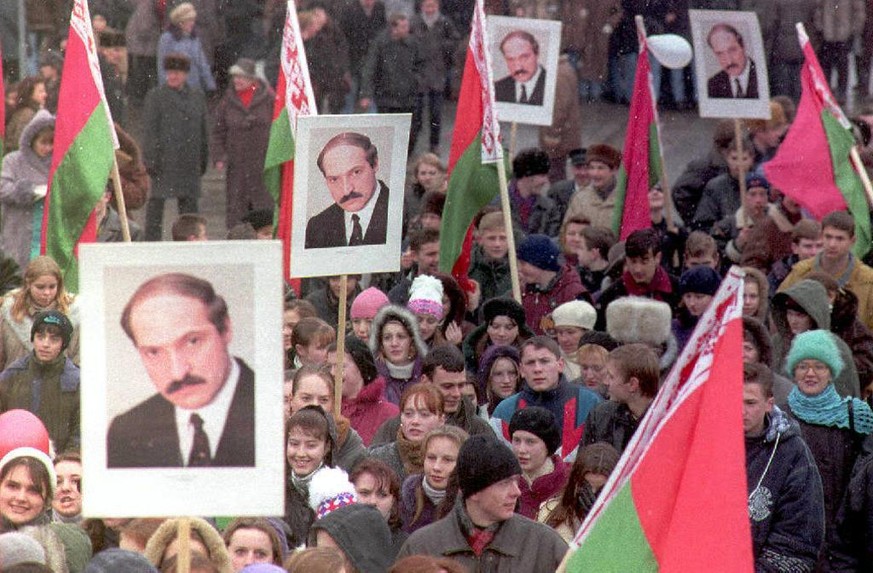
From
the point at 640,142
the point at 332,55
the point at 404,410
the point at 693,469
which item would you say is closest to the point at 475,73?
the point at 640,142

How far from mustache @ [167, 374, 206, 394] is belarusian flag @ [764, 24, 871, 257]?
7.35 meters

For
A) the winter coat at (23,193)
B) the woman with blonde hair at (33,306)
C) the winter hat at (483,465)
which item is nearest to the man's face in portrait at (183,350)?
the winter hat at (483,465)

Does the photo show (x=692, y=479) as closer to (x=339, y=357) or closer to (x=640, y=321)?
(x=339, y=357)

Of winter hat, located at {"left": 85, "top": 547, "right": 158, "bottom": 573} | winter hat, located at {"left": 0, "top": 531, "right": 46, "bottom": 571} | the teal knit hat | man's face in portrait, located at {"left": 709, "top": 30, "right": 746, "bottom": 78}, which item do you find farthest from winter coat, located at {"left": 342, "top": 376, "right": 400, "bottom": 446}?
man's face in portrait, located at {"left": 709, "top": 30, "right": 746, "bottom": 78}

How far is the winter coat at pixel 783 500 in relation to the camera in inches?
309

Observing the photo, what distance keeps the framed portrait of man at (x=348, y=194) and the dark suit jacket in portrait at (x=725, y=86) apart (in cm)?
563

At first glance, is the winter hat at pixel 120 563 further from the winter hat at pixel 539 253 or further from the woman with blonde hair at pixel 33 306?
the winter hat at pixel 539 253

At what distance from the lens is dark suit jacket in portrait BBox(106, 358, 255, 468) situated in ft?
17.9

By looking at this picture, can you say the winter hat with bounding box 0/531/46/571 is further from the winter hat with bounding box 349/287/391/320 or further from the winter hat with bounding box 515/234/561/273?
the winter hat with bounding box 515/234/561/273

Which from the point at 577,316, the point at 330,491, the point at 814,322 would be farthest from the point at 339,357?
Result: the point at 814,322

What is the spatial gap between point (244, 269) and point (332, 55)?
46.7ft

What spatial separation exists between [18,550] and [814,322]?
4859 mm

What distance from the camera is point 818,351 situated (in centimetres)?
879

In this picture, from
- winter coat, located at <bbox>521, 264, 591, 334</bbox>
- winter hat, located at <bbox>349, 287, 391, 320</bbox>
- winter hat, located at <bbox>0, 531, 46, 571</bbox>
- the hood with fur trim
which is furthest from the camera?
winter coat, located at <bbox>521, 264, 591, 334</bbox>
